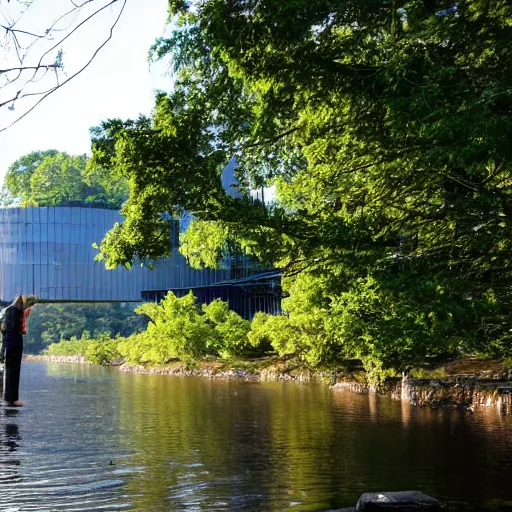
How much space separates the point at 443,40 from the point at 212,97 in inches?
167

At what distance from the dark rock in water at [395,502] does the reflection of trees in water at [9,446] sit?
482 cm

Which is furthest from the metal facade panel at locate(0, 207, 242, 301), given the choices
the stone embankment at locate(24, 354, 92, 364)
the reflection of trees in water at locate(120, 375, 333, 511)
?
the reflection of trees in water at locate(120, 375, 333, 511)

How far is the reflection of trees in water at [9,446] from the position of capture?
11.6 metres

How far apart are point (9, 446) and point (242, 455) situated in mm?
3864

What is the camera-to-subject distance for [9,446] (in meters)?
14.4

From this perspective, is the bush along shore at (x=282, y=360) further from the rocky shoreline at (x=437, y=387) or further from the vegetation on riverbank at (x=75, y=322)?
the vegetation on riverbank at (x=75, y=322)

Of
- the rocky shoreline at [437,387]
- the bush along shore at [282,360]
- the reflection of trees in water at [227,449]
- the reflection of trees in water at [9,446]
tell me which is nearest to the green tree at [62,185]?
the bush along shore at [282,360]

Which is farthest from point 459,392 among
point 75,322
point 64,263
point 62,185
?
point 62,185

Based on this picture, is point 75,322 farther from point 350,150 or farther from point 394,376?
point 350,150

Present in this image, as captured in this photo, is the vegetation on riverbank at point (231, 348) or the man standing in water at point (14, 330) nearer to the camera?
the man standing in water at point (14, 330)

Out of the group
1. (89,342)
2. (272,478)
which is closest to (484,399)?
(272,478)

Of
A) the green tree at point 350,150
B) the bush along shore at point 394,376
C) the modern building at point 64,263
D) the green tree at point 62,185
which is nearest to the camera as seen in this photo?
the green tree at point 350,150

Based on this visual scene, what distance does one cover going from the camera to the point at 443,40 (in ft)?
44.1

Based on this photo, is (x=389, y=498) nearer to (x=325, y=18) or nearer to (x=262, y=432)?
(x=325, y=18)
